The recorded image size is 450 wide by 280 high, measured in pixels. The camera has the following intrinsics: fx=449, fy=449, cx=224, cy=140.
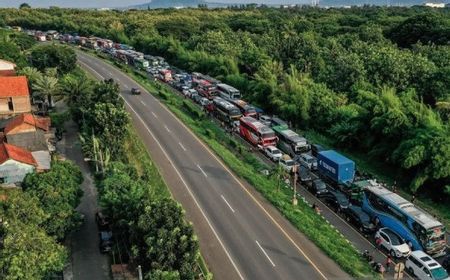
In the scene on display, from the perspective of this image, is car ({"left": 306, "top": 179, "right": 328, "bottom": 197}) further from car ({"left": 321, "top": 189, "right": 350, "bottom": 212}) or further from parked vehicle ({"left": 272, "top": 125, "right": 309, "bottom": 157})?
parked vehicle ({"left": 272, "top": 125, "right": 309, "bottom": 157})

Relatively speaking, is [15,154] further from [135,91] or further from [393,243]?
[135,91]

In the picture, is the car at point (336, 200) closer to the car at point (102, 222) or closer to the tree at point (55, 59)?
the car at point (102, 222)

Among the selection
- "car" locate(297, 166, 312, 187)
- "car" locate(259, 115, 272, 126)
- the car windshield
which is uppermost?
"car" locate(259, 115, 272, 126)

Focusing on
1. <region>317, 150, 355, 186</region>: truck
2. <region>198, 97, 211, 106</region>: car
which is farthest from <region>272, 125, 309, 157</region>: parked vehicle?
<region>198, 97, 211, 106</region>: car

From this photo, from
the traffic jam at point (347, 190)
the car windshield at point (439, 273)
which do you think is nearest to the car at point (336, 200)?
the traffic jam at point (347, 190)

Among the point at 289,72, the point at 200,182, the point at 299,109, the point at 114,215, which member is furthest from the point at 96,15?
the point at 114,215

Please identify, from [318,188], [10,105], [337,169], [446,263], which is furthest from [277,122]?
[10,105]
